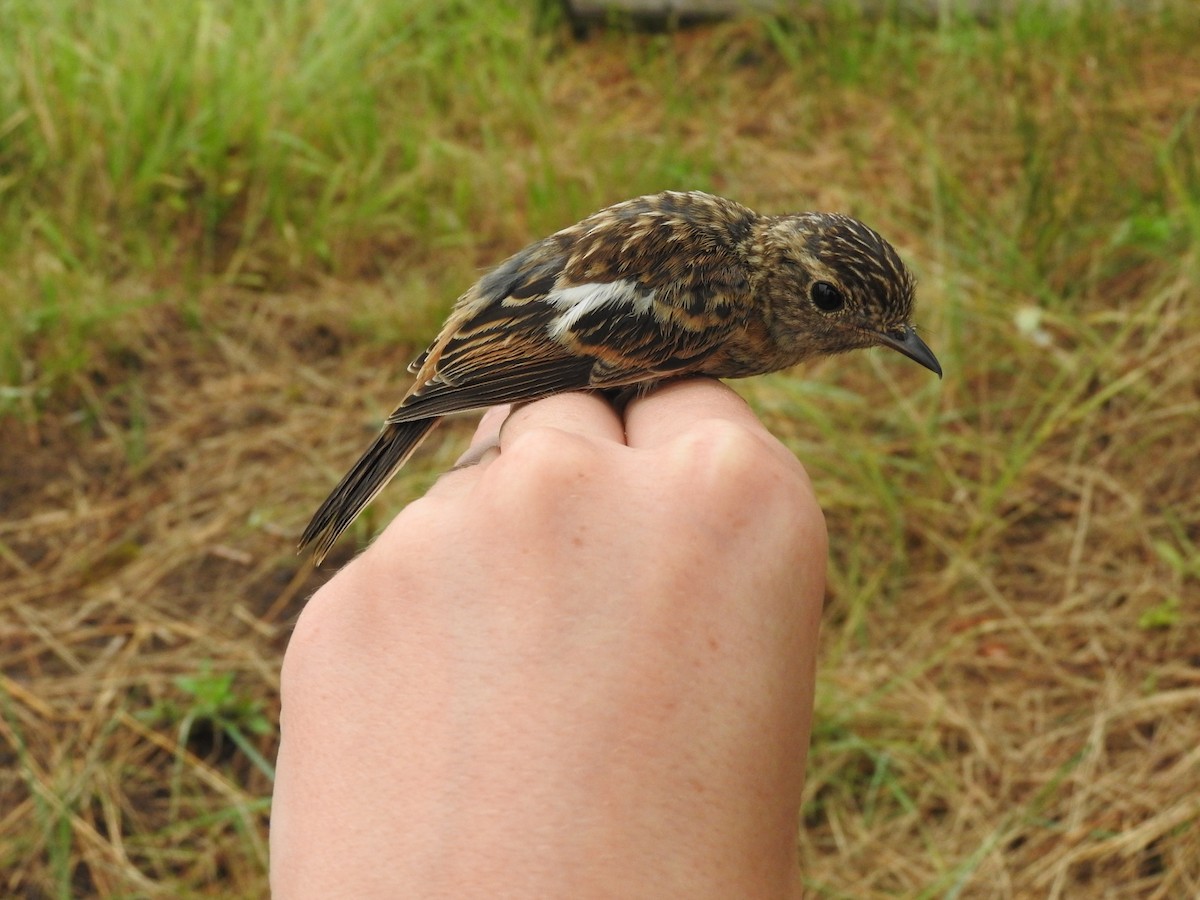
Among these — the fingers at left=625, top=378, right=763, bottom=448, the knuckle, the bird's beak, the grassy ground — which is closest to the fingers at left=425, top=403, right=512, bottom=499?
the fingers at left=625, top=378, right=763, bottom=448

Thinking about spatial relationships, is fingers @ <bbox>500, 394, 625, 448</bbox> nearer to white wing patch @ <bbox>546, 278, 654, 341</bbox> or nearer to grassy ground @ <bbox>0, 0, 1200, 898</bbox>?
white wing patch @ <bbox>546, 278, 654, 341</bbox>

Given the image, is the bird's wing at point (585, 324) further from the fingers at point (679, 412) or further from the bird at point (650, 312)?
the fingers at point (679, 412)

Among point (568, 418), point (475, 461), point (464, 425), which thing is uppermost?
point (568, 418)

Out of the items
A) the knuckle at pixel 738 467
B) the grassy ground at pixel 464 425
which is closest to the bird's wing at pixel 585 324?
the knuckle at pixel 738 467

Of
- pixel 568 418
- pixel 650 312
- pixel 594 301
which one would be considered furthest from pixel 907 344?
pixel 568 418

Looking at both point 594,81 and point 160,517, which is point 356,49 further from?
point 160,517

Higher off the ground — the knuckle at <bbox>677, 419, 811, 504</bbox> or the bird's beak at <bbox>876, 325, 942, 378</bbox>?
the knuckle at <bbox>677, 419, 811, 504</bbox>

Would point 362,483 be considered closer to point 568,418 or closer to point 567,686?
point 568,418
